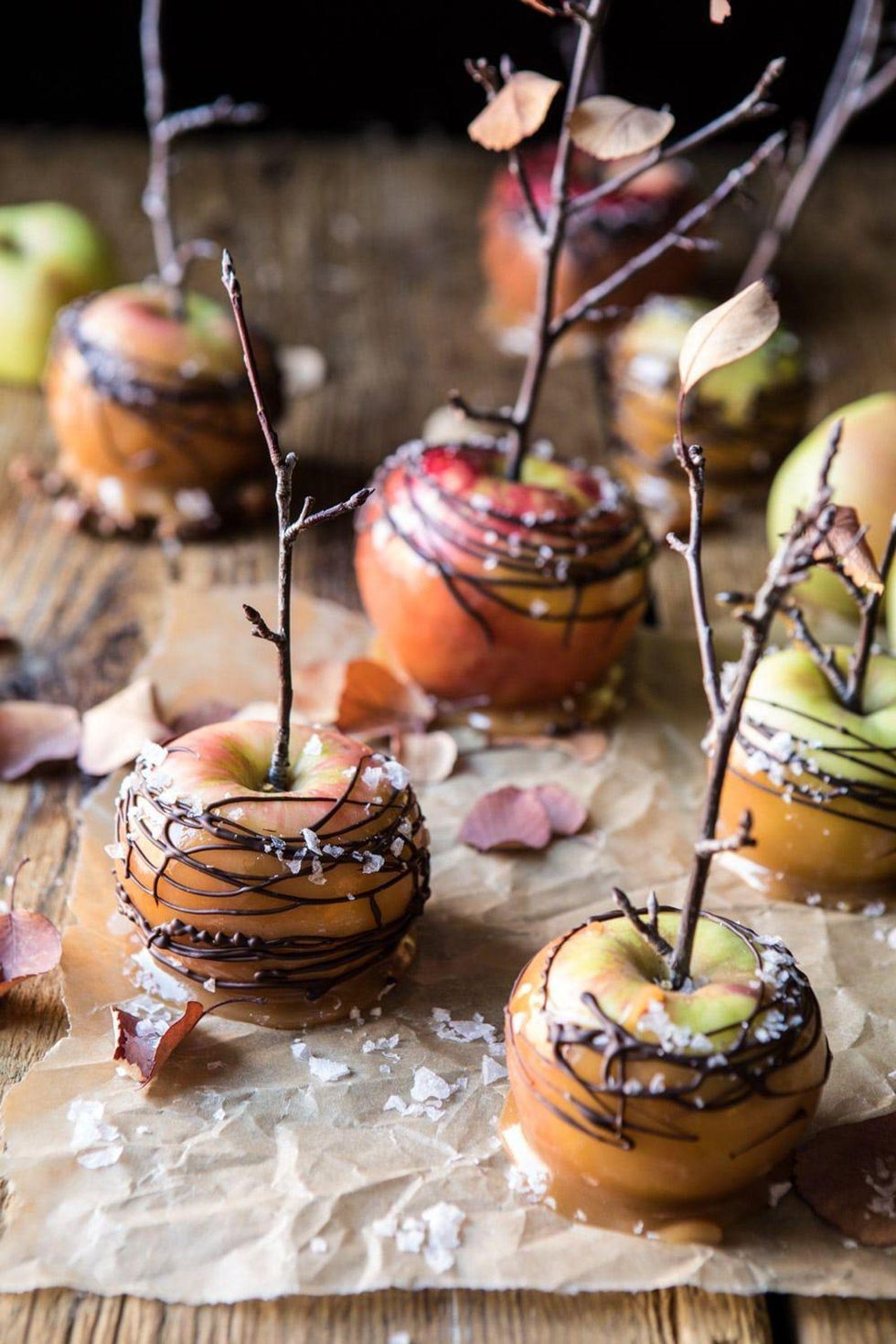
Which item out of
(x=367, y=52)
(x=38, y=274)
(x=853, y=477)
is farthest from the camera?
(x=367, y=52)

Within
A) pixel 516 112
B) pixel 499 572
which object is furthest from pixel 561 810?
pixel 516 112

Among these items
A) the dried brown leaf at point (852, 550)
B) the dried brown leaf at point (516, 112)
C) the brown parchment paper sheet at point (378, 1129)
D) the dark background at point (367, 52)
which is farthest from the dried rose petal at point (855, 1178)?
the dark background at point (367, 52)

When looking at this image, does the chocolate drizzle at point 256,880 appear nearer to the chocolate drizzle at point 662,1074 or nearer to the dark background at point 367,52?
the chocolate drizzle at point 662,1074

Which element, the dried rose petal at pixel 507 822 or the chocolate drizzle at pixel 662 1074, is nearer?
the chocolate drizzle at pixel 662 1074

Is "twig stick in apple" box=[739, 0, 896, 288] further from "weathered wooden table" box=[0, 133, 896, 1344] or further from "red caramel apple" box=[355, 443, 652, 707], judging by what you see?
"red caramel apple" box=[355, 443, 652, 707]

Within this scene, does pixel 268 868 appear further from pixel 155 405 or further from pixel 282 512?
pixel 155 405

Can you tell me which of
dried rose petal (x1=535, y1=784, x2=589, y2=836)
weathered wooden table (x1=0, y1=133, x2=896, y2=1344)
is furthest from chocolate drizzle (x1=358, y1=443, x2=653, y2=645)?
weathered wooden table (x1=0, y1=133, x2=896, y2=1344)
